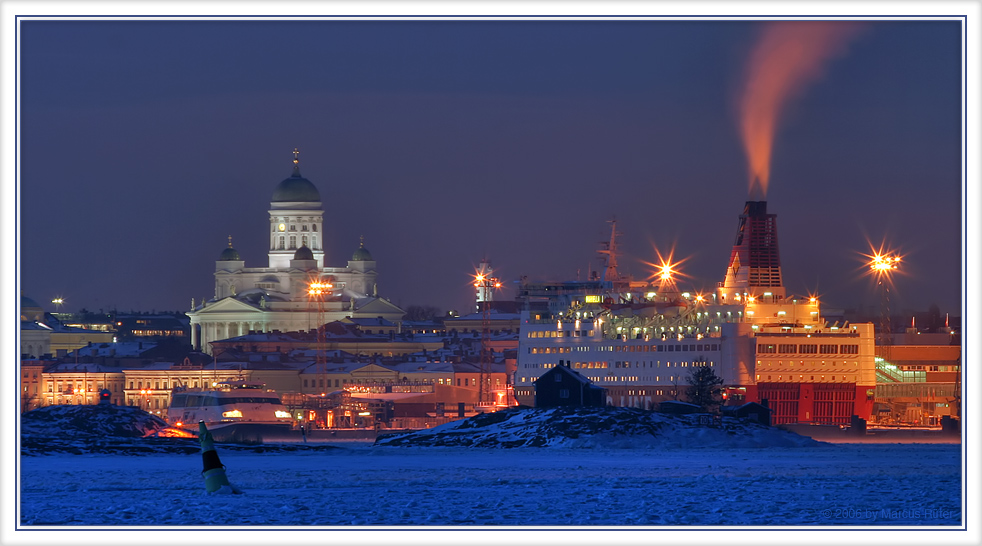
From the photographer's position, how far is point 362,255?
181125mm

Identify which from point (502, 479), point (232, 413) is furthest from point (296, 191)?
point (502, 479)

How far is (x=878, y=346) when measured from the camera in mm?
114125

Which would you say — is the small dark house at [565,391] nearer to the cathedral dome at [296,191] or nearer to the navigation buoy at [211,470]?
the navigation buoy at [211,470]

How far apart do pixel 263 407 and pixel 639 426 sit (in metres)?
30.8

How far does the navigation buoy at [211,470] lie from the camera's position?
45.9m

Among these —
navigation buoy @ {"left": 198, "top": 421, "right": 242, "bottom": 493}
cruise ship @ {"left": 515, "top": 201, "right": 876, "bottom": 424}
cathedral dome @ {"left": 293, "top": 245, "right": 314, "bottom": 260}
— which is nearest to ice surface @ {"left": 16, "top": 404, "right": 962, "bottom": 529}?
navigation buoy @ {"left": 198, "top": 421, "right": 242, "bottom": 493}

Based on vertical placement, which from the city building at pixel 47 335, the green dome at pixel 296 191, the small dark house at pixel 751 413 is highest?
the green dome at pixel 296 191

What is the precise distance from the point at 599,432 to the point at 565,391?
6471mm

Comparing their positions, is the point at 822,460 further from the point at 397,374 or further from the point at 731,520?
the point at 397,374

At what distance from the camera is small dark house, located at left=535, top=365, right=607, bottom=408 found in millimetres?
80750

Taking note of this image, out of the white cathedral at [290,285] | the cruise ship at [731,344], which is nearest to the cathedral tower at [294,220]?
the white cathedral at [290,285]

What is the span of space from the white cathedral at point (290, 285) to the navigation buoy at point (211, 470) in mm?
115892

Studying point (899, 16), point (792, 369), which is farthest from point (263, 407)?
point (899, 16)

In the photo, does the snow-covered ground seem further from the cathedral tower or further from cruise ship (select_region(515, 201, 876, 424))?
the cathedral tower
